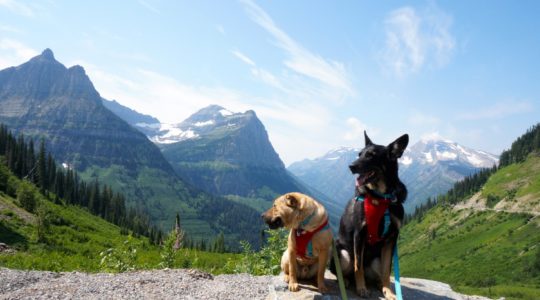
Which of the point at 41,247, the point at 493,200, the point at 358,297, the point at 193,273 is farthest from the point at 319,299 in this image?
the point at 493,200

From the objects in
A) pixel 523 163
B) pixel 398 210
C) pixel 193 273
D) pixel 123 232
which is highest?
pixel 523 163

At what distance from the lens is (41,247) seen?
43344 millimetres

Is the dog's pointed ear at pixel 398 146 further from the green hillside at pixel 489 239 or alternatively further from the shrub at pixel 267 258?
the green hillside at pixel 489 239

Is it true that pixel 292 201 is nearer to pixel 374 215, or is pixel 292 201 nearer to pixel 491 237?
pixel 374 215

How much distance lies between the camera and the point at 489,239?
137 meters

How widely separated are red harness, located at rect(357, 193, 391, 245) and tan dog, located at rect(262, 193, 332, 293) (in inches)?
28.3

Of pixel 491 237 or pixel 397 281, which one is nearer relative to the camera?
pixel 397 281

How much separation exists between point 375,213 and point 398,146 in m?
1.25

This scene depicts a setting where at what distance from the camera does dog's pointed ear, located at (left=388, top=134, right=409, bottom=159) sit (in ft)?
21.1

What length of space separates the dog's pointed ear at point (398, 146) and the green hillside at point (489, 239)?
287 feet

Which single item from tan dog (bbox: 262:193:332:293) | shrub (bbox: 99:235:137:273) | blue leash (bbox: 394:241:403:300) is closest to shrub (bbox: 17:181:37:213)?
shrub (bbox: 99:235:137:273)

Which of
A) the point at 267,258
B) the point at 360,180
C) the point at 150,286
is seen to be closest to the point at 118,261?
the point at 150,286

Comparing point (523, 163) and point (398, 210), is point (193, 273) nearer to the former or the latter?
point (398, 210)

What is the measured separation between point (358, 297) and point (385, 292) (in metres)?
Result: 0.52
